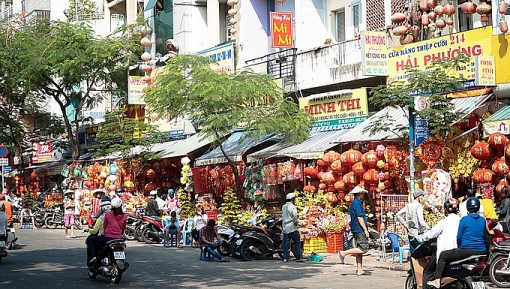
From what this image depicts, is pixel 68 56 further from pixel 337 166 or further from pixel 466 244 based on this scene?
pixel 466 244

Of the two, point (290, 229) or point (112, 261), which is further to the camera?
point (290, 229)

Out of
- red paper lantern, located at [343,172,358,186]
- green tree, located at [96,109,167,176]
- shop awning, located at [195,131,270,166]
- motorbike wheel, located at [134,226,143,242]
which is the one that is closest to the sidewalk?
red paper lantern, located at [343,172,358,186]

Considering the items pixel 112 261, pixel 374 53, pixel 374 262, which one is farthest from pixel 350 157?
pixel 112 261

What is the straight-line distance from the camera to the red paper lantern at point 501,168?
18484mm

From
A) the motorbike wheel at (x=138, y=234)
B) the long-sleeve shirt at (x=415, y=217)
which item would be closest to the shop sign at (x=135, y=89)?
the motorbike wheel at (x=138, y=234)

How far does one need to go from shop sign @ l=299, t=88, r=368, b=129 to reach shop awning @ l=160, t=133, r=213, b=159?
435 centimetres

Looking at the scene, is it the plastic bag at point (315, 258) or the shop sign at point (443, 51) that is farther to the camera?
the shop sign at point (443, 51)

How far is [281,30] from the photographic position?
2802 cm

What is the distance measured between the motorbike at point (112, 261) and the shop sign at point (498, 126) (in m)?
8.37

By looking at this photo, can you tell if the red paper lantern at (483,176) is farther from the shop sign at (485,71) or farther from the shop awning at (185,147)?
the shop awning at (185,147)

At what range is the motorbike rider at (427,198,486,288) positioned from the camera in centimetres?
1148

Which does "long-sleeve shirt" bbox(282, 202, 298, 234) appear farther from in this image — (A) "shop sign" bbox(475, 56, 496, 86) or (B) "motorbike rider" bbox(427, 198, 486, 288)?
(B) "motorbike rider" bbox(427, 198, 486, 288)

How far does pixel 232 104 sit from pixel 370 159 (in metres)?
5.71

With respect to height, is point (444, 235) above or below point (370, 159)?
below
